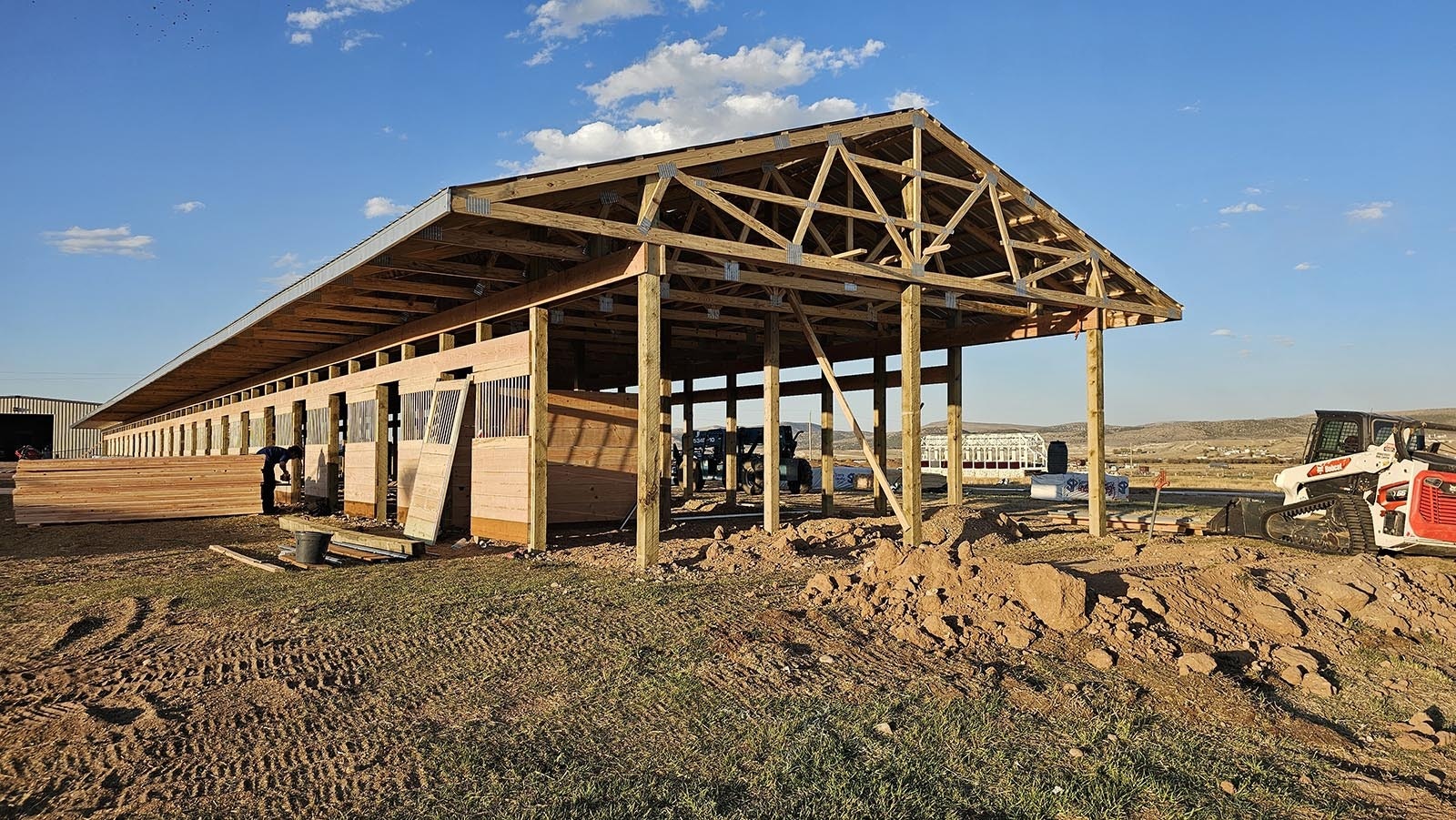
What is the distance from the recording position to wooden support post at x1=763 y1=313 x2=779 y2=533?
13.4 metres

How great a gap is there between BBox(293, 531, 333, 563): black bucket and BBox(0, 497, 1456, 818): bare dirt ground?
2.44 feet

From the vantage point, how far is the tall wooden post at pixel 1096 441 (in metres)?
15.3

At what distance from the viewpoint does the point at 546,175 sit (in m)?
9.44

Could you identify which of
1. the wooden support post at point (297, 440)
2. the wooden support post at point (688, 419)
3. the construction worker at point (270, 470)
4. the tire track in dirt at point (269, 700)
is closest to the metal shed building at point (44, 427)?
the wooden support post at point (297, 440)

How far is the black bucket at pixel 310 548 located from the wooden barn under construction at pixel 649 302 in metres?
2.22

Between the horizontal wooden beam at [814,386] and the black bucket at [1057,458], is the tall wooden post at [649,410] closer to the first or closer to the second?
the horizontal wooden beam at [814,386]

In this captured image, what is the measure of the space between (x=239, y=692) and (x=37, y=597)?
17.0 feet

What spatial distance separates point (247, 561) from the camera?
36.8ft

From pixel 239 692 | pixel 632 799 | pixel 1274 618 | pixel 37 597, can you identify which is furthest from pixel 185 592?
pixel 1274 618

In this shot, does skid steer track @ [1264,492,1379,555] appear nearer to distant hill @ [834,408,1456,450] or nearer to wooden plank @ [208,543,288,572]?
wooden plank @ [208,543,288,572]

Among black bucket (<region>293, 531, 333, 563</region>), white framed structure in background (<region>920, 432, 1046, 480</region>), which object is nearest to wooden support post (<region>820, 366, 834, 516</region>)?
black bucket (<region>293, 531, 333, 563</region>)

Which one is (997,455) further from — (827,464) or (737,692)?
(737,692)

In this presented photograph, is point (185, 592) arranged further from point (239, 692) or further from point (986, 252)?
point (986, 252)

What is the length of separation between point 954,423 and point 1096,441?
8.38 ft
